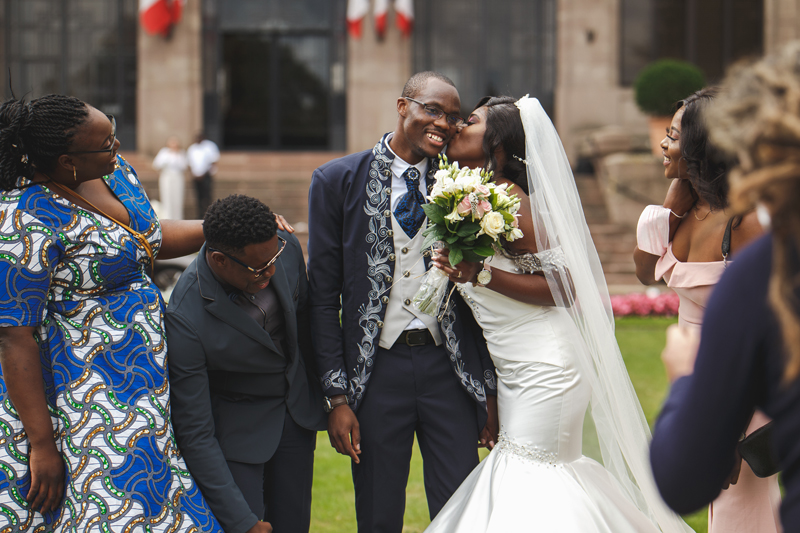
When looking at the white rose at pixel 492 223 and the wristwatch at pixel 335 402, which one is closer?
the white rose at pixel 492 223

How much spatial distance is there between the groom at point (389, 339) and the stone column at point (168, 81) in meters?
16.7

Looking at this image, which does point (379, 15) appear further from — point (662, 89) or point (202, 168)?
point (662, 89)

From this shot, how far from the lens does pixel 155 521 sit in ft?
8.98

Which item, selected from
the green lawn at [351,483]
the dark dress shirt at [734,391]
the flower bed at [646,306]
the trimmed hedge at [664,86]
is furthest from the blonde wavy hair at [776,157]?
the trimmed hedge at [664,86]

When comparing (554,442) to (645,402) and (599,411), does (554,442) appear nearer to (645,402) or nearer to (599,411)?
(599,411)

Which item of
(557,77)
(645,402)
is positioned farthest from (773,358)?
(557,77)

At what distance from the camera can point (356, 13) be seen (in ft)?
61.0

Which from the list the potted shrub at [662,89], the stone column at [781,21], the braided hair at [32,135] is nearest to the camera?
the braided hair at [32,135]

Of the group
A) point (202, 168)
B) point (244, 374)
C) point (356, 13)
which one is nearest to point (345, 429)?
point (244, 374)

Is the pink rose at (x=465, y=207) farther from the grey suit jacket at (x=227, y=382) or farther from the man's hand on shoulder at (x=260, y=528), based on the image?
the man's hand on shoulder at (x=260, y=528)

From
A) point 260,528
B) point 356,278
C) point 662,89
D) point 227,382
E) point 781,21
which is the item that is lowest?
point 260,528

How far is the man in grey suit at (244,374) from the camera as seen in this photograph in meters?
2.98

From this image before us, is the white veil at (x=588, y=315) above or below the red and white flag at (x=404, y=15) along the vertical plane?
below

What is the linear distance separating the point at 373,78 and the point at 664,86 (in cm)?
721
